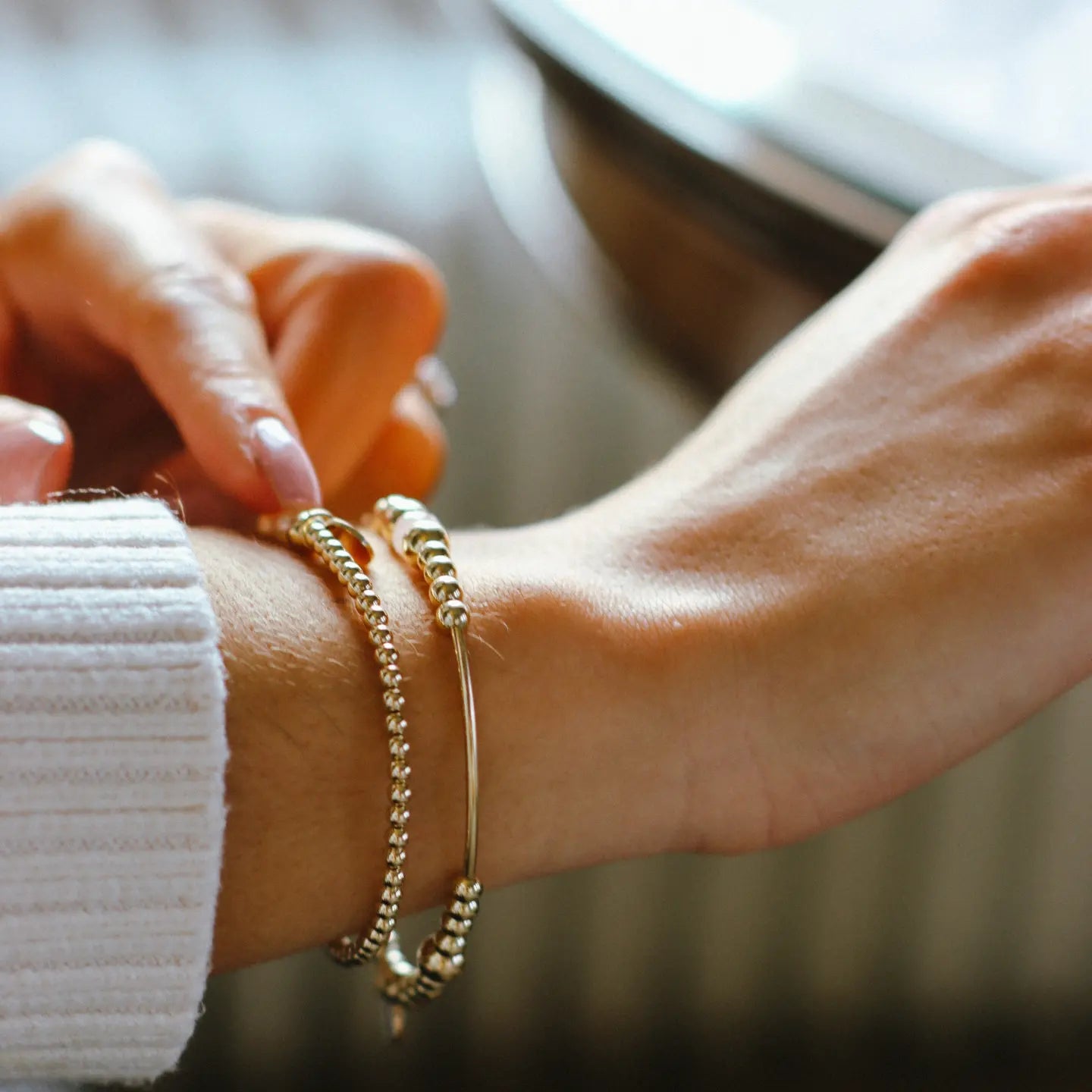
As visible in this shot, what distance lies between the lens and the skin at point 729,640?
0.36 m

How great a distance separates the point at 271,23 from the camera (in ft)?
3.47

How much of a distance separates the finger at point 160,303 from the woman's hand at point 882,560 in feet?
0.37

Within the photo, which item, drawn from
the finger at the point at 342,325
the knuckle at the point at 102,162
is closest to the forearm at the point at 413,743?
the finger at the point at 342,325

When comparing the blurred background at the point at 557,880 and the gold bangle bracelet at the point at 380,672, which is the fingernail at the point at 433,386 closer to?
the blurred background at the point at 557,880

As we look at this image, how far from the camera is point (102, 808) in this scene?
12.2 inches

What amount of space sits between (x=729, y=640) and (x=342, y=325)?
0.19 m

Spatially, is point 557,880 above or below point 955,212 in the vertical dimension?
below

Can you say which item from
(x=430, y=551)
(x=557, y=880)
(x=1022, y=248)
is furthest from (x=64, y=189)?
(x=557, y=880)

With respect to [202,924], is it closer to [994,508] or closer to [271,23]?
[994,508]

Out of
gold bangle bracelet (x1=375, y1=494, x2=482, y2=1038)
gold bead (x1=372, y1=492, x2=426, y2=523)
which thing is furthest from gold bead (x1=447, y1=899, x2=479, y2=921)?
gold bead (x1=372, y1=492, x2=426, y2=523)

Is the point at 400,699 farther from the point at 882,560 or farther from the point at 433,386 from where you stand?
the point at 433,386

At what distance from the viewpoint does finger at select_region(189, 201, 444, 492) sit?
49 cm

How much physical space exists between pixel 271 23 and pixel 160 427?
66 cm

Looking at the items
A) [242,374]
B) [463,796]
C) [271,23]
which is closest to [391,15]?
[271,23]
